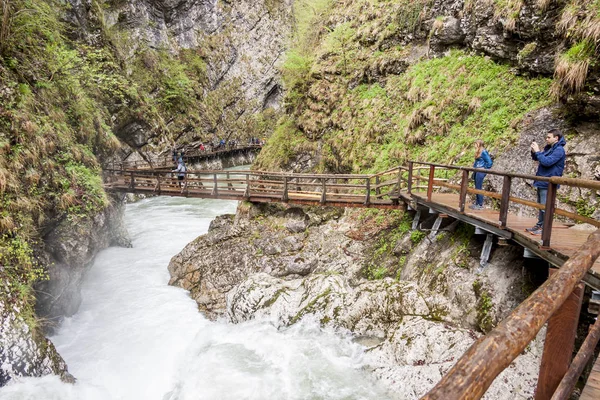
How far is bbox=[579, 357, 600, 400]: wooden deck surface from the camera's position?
195 cm

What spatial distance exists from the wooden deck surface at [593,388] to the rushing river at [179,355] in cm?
486

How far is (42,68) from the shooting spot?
34.4ft

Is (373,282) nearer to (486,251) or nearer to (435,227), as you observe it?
(435,227)

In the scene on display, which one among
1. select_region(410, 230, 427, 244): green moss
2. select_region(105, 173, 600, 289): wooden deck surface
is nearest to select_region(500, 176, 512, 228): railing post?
select_region(105, 173, 600, 289): wooden deck surface

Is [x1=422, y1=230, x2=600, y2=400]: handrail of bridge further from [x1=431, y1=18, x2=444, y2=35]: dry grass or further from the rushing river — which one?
[x1=431, y1=18, x2=444, y2=35]: dry grass

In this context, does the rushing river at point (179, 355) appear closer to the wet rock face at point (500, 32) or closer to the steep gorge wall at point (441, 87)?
the steep gorge wall at point (441, 87)

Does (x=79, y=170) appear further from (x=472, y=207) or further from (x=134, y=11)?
(x=134, y=11)

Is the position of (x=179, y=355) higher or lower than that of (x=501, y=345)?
lower

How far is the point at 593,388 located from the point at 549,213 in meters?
2.97

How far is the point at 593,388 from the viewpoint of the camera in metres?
2.02

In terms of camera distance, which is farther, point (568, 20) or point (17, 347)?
point (568, 20)

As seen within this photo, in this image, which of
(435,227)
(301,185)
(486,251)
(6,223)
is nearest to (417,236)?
(435,227)

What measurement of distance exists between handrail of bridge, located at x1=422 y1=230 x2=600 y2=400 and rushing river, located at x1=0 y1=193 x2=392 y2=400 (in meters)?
5.80

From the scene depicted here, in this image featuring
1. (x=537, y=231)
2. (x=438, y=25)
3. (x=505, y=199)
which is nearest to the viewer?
(x=537, y=231)
